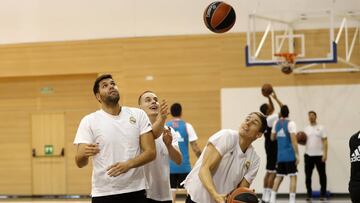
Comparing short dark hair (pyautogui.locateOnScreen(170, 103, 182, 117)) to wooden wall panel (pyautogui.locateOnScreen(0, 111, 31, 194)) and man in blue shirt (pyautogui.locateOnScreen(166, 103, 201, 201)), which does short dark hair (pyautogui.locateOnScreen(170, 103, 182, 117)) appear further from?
wooden wall panel (pyautogui.locateOnScreen(0, 111, 31, 194))

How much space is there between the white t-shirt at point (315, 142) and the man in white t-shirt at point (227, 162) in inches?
355

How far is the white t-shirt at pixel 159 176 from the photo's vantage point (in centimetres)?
600

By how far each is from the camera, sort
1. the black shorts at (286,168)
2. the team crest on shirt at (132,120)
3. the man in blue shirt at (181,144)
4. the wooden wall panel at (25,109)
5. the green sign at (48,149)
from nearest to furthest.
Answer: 1. the team crest on shirt at (132,120)
2. the man in blue shirt at (181,144)
3. the black shorts at (286,168)
4. the wooden wall panel at (25,109)
5. the green sign at (48,149)

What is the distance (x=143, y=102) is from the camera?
6.09 meters

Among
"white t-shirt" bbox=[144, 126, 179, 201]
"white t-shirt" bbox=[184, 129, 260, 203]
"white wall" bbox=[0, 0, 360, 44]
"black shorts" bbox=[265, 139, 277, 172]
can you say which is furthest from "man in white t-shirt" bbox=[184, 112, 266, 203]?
"white wall" bbox=[0, 0, 360, 44]

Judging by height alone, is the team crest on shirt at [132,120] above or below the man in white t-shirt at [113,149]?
above

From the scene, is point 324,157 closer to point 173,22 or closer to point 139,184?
point 173,22

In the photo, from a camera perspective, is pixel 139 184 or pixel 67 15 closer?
pixel 139 184

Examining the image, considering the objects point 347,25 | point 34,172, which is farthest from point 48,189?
point 347,25

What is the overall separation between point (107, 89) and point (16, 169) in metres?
12.0

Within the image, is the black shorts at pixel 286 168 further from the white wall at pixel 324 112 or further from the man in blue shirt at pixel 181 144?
the man in blue shirt at pixel 181 144

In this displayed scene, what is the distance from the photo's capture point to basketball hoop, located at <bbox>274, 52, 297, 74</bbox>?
12586 millimetres

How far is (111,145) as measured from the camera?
5.12m

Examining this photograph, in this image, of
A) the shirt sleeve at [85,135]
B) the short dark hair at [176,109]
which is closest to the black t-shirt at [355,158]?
the shirt sleeve at [85,135]
